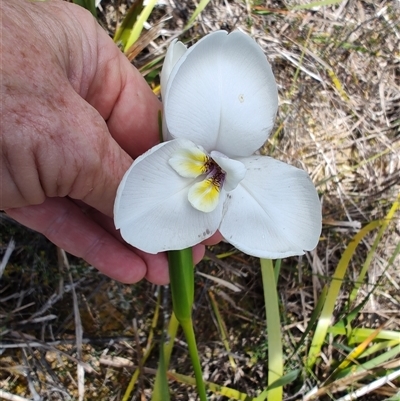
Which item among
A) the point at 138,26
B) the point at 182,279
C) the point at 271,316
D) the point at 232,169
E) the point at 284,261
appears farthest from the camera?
the point at 284,261

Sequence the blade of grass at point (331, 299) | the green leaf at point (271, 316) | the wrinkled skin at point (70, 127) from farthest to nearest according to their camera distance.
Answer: the blade of grass at point (331, 299), the green leaf at point (271, 316), the wrinkled skin at point (70, 127)

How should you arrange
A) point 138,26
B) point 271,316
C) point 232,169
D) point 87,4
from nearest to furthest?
point 232,169, point 87,4, point 271,316, point 138,26

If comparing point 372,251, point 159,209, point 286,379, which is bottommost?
point 286,379

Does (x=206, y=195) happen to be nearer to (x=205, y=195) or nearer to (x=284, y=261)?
(x=205, y=195)

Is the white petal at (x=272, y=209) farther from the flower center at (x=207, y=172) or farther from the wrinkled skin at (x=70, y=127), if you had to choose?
the wrinkled skin at (x=70, y=127)

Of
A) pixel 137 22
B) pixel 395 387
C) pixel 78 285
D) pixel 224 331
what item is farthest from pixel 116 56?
pixel 395 387

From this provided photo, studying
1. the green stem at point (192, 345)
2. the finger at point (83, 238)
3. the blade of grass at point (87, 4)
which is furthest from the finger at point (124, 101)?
the green stem at point (192, 345)

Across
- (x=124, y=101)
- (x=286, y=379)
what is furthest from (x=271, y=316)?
(x=124, y=101)
